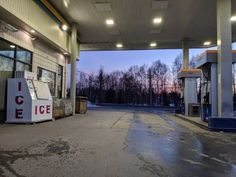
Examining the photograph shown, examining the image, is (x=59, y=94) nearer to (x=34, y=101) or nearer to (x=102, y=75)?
(x=34, y=101)

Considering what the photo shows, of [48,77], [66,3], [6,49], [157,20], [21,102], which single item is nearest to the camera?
[21,102]

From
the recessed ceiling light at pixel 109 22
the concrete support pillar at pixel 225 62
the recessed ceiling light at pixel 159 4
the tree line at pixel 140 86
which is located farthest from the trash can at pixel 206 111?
the tree line at pixel 140 86

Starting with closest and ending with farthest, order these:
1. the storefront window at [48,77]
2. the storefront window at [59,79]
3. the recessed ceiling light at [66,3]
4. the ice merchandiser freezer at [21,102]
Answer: the ice merchandiser freezer at [21,102], the recessed ceiling light at [66,3], the storefront window at [48,77], the storefront window at [59,79]

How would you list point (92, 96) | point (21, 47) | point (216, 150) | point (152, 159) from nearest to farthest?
point (152, 159) < point (216, 150) < point (21, 47) < point (92, 96)

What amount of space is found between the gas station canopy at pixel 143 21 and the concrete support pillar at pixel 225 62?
2.63m

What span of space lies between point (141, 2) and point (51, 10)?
484 cm

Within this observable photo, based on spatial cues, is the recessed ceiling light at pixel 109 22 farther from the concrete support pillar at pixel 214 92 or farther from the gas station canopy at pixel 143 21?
the concrete support pillar at pixel 214 92

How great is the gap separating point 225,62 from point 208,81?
2.37m

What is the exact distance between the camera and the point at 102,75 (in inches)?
2003

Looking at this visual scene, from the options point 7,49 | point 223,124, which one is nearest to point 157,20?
point 223,124

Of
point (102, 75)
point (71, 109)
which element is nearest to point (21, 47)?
point (71, 109)

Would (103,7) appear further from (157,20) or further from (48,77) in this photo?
(48,77)

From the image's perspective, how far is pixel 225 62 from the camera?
8.68 m

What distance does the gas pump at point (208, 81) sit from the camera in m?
9.77
